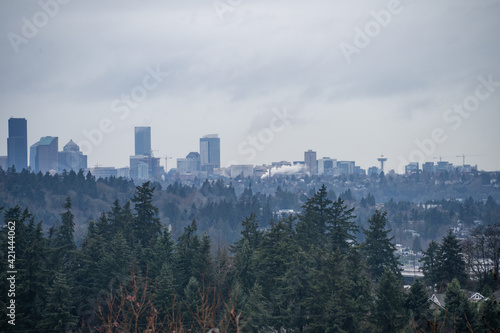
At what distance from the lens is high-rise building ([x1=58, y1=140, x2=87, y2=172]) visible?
185 meters

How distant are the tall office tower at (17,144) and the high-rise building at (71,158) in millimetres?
10911

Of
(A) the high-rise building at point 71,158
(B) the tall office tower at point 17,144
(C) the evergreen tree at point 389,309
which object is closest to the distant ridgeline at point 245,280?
(C) the evergreen tree at point 389,309

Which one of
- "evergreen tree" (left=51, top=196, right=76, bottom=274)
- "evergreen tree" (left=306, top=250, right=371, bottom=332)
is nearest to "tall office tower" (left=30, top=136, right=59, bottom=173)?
"evergreen tree" (left=51, top=196, right=76, bottom=274)

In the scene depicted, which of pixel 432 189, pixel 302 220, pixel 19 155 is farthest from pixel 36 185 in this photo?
pixel 19 155

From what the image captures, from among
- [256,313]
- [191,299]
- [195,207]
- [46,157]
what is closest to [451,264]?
[256,313]

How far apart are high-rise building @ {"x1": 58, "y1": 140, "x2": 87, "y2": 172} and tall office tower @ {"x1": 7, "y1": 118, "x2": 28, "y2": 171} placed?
35.8 feet

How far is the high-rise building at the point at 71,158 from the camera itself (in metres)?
185

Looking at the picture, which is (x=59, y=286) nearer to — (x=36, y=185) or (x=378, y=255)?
(x=378, y=255)

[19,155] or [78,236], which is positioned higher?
[19,155]

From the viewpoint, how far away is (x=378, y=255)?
87.4ft

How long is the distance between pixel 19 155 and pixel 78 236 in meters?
141

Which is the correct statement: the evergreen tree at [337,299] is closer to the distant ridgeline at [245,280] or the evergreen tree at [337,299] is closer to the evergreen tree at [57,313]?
the distant ridgeline at [245,280]

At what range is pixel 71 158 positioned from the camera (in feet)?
614

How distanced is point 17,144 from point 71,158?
620 inches
